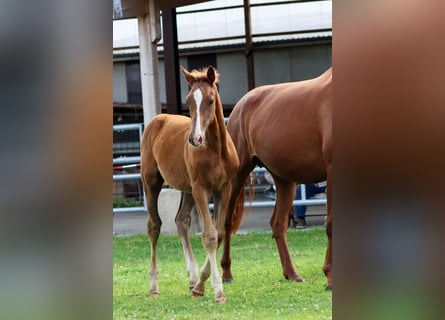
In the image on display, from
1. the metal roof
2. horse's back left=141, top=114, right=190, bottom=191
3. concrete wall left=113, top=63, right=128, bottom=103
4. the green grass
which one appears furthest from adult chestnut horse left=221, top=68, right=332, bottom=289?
concrete wall left=113, top=63, right=128, bottom=103

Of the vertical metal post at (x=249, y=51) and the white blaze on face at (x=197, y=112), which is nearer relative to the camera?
the white blaze on face at (x=197, y=112)

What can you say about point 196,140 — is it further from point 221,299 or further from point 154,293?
point 154,293

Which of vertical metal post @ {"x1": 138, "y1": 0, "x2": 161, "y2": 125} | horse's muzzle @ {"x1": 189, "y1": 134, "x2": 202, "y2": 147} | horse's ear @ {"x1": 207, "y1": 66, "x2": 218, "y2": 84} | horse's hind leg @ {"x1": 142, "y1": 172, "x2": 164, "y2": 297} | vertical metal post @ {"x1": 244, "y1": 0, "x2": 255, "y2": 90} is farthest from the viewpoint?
vertical metal post @ {"x1": 244, "y1": 0, "x2": 255, "y2": 90}

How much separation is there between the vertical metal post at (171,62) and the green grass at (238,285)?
195 centimetres

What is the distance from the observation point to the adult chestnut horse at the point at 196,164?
3.76m

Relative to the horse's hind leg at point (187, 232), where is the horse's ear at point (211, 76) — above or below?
above

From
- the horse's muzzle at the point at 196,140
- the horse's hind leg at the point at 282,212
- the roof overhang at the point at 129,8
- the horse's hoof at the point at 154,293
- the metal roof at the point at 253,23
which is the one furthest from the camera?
the metal roof at the point at 253,23

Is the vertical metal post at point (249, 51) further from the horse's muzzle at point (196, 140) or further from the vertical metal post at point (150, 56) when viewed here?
the horse's muzzle at point (196, 140)

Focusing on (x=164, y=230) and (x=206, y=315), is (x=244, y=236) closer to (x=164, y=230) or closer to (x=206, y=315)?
(x=164, y=230)

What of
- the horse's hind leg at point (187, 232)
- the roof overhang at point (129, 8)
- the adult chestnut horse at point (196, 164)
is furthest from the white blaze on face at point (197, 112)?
the roof overhang at point (129, 8)

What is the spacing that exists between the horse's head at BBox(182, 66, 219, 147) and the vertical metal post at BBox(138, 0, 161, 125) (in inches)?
113

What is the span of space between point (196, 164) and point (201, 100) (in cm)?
48

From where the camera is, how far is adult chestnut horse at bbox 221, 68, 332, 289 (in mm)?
4473

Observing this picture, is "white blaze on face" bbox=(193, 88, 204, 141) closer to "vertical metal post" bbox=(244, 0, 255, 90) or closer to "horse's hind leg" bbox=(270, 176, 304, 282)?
"horse's hind leg" bbox=(270, 176, 304, 282)
